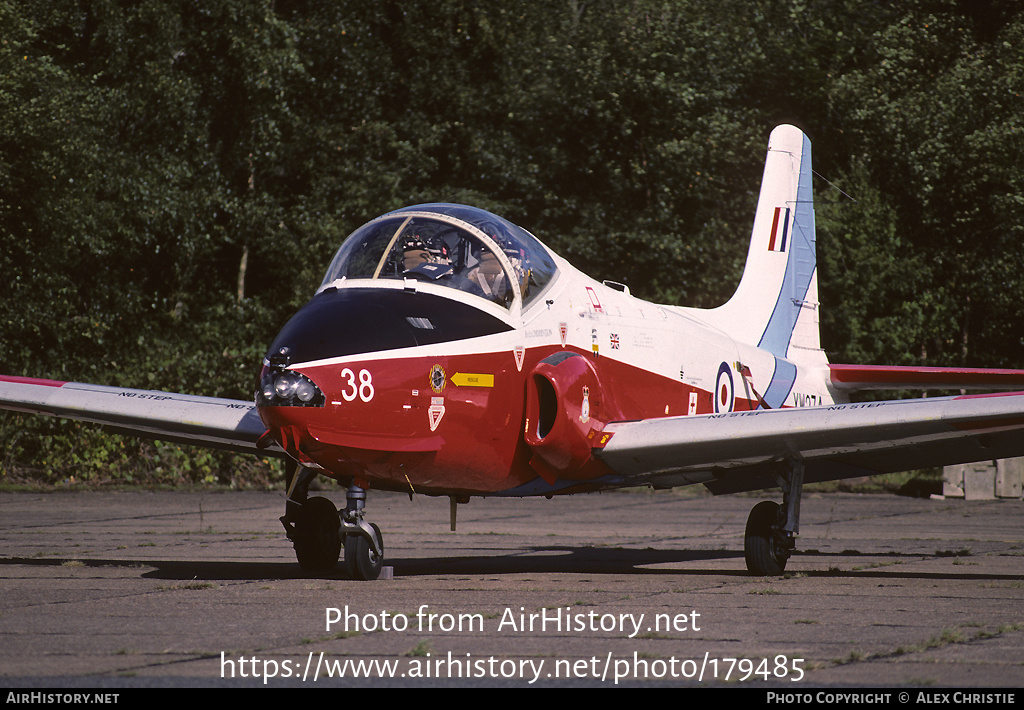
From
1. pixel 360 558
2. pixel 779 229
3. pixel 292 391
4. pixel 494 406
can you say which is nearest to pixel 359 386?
pixel 292 391

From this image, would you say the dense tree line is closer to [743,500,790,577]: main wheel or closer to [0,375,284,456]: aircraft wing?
[0,375,284,456]: aircraft wing

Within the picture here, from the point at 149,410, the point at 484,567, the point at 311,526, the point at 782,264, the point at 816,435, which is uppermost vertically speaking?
the point at 782,264

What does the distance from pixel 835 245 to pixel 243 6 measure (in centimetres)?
1627

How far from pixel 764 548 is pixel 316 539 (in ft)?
13.0

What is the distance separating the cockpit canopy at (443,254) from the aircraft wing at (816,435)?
1.66m

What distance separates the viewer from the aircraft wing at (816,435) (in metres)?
9.46

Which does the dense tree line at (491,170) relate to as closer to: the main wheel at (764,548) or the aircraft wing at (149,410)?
the aircraft wing at (149,410)

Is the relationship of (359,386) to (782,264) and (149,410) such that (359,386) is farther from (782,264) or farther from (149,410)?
(782,264)

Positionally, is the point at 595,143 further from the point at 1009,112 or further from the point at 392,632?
the point at 392,632

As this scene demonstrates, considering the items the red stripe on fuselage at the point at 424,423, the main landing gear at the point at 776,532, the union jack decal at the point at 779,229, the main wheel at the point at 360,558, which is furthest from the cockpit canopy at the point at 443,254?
the union jack decal at the point at 779,229

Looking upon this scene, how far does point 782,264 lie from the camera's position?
50.9 ft

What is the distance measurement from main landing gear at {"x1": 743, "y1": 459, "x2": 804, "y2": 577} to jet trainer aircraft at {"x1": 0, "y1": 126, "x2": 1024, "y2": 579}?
2 centimetres

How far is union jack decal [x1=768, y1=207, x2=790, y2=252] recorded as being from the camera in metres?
15.6

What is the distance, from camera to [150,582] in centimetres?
879
